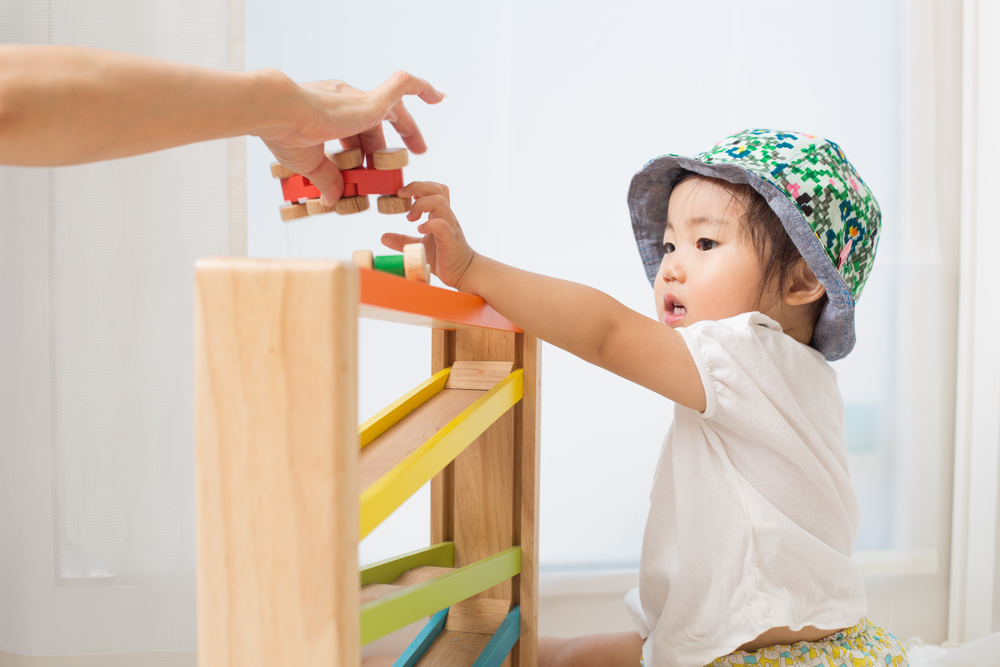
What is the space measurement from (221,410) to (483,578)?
1.22ft

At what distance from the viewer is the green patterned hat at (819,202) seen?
751 mm

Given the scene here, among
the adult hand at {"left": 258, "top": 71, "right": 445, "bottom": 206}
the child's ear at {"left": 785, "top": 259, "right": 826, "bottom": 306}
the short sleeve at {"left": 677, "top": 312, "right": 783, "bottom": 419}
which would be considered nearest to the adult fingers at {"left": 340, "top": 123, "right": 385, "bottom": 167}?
the adult hand at {"left": 258, "top": 71, "right": 445, "bottom": 206}

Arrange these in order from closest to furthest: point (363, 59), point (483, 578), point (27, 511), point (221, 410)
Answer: point (221, 410) → point (483, 578) → point (27, 511) → point (363, 59)

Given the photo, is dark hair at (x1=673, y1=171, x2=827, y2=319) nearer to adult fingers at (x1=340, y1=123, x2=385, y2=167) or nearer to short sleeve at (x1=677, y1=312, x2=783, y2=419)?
short sleeve at (x1=677, y1=312, x2=783, y2=419)

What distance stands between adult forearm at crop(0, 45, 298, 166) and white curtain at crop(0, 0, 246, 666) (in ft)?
2.24

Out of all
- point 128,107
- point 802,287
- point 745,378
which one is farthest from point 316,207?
point 802,287

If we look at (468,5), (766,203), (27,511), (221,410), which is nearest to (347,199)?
(221,410)

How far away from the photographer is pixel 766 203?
79 cm

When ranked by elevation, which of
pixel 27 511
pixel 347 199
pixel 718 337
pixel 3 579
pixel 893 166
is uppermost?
pixel 893 166

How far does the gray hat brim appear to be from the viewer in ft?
2.45

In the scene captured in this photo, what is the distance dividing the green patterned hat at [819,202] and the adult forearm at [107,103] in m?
0.53

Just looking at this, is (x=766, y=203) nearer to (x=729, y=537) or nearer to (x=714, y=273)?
(x=714, y=273)

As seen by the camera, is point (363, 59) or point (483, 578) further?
point (363, 59)

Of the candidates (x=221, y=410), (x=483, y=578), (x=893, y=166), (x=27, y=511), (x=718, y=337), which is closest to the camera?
(x=221, y=410)
